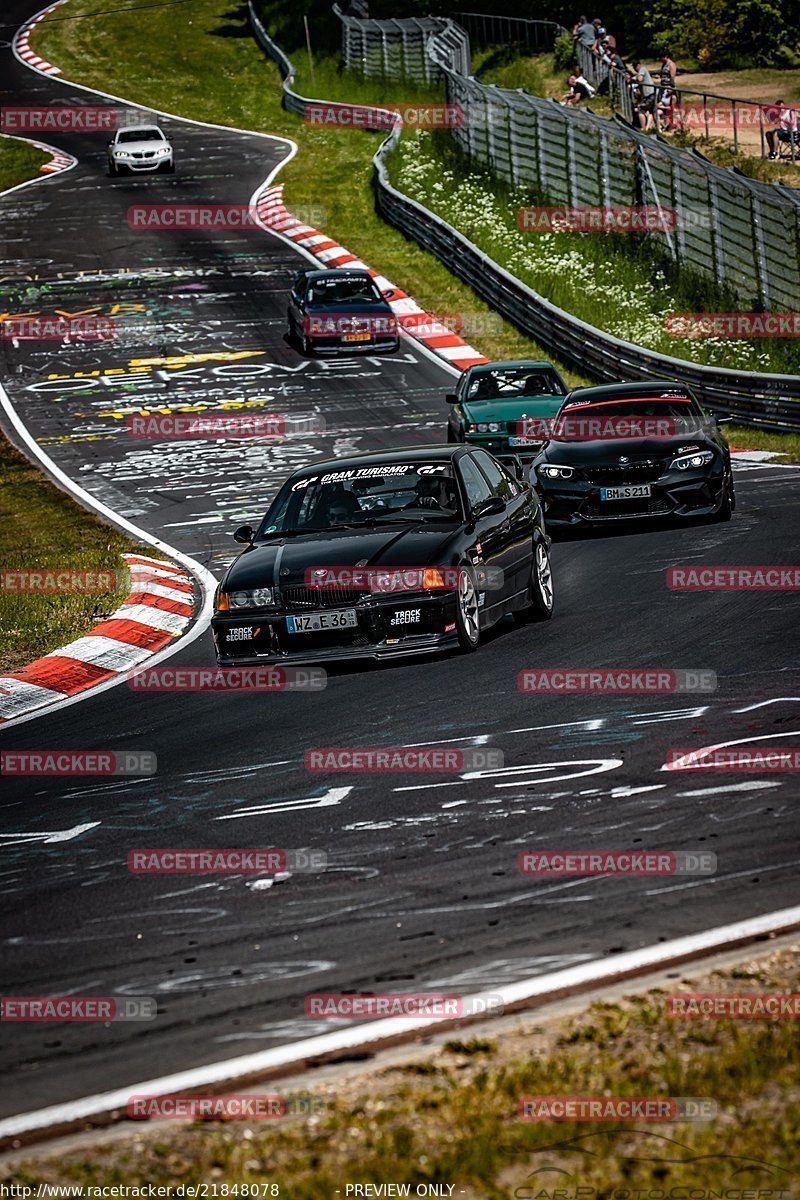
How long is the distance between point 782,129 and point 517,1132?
31984mm

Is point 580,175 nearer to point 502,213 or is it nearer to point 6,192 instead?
point 502,213

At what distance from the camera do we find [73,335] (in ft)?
105

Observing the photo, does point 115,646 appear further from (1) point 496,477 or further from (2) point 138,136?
(2) point 138,136

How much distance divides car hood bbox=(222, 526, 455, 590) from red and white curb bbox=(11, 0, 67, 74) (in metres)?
55.7

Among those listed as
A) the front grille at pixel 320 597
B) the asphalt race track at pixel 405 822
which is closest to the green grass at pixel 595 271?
the asphalt race track at pixel 405 822

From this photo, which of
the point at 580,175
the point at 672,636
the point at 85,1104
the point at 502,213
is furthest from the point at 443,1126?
the point at 502,213

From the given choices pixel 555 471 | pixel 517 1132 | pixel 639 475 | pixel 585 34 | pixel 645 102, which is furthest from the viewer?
pixel 585 34

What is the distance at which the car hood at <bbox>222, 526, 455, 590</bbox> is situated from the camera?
11000mm

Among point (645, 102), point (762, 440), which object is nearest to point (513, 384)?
point (762, 440)

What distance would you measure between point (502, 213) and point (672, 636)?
84.1 feet

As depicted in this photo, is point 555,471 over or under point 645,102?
over

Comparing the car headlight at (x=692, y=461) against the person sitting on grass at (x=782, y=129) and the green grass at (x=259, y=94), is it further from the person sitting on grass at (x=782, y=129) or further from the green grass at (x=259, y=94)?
the person sitting on grass at (x=782, y=129)

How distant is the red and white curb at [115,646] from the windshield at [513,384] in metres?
6.84

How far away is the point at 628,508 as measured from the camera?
15.7m
